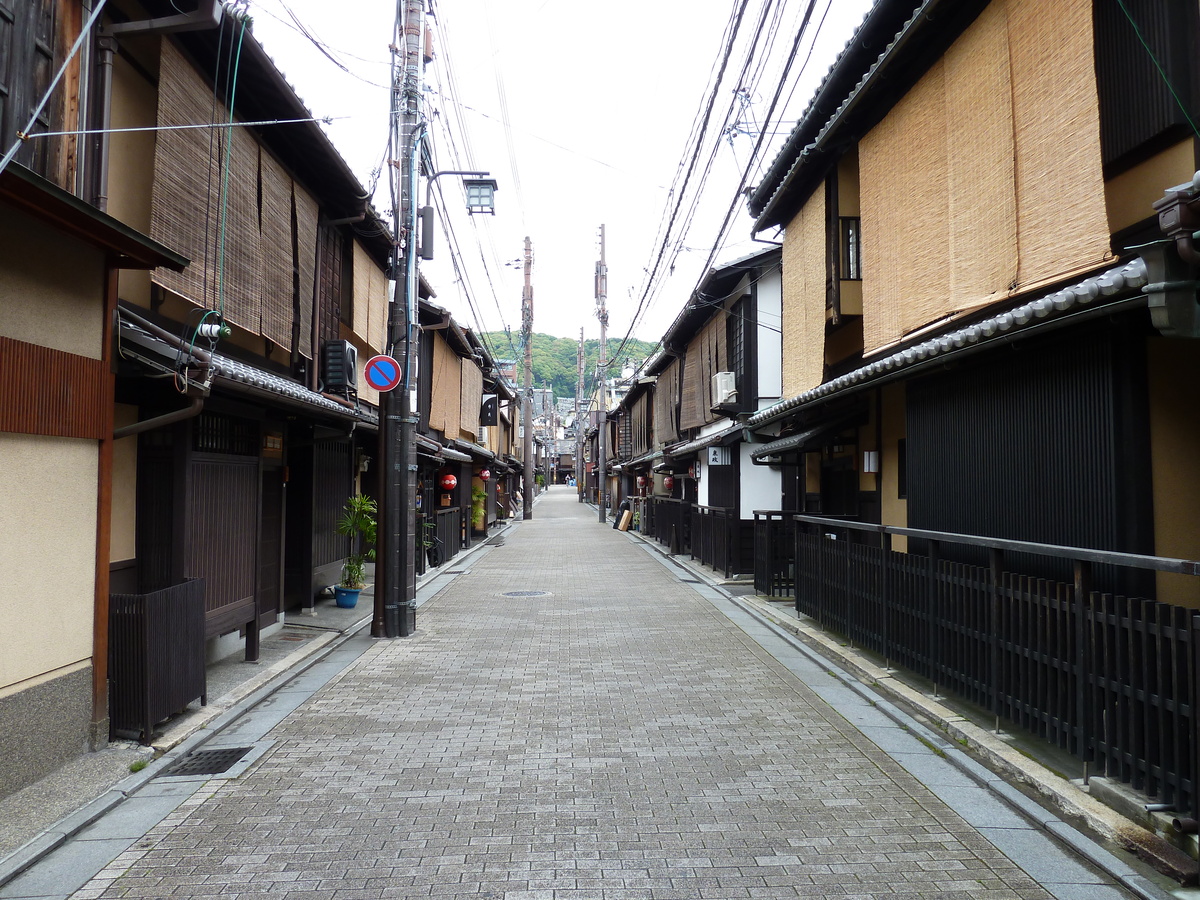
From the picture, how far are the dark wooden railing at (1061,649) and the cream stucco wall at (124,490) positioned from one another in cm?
779

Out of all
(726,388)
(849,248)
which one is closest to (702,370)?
(726,388)

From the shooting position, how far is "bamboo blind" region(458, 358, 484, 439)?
87.0 feet

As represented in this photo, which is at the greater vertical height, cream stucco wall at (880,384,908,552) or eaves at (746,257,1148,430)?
eaves at (746,257,1148,430)

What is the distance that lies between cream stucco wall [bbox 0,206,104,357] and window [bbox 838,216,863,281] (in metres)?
9.68

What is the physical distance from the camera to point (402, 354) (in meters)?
12.1

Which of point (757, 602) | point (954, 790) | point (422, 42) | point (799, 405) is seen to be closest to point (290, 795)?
point (954, 790)

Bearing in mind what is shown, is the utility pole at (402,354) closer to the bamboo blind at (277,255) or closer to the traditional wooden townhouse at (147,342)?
the traditional wooden townhouse at (147,342)

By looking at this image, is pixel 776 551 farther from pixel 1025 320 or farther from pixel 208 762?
pixel 208 762

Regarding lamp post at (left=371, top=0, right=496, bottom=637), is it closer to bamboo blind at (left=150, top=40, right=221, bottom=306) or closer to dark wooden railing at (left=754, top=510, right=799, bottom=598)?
bamboo blind at (left=150, top=40, right=221, bottom=306)

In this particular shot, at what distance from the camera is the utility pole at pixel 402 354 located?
1175cm

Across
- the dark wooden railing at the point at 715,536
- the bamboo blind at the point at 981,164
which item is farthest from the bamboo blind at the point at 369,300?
the bamboo blind at the point at 981,164

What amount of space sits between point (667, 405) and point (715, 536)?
1152 cm

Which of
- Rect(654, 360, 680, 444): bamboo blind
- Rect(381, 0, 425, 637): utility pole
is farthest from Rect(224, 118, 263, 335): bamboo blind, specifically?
Rect(654, 360, 680, 444): bamboo blind

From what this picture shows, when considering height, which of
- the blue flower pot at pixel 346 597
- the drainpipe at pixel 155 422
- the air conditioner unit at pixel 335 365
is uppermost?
the air conditioner unit at pixel 335 365
